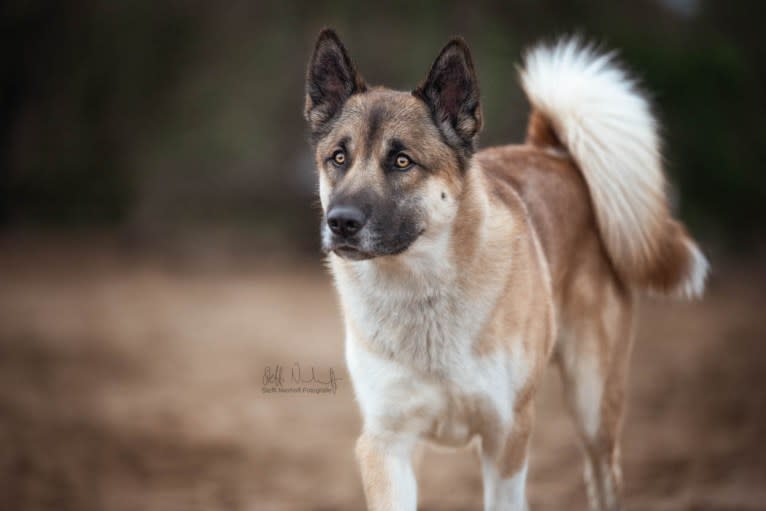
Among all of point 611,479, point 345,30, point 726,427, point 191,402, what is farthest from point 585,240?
point 345,30

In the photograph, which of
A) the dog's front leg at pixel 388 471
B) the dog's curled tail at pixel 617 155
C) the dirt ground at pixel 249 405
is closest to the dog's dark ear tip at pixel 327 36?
the dog's curled tail at pixel 617 155

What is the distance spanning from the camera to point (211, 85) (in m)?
10.6

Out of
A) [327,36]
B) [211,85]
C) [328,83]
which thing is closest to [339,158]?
[328,83]

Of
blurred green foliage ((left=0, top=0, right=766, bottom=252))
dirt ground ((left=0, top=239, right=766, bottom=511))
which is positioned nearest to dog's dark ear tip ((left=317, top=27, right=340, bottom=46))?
dirt ground ((left=0, top=239, right=766, bottom=511))

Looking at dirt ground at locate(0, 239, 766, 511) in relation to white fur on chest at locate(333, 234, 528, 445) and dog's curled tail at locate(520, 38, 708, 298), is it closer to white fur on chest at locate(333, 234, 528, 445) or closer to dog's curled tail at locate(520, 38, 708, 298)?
dog's curled tail at locate(520, 38, 708, 298)

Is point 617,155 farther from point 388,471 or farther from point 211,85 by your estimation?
point 211,85

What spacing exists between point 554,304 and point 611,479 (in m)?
0.91

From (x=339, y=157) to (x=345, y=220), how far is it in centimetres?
40

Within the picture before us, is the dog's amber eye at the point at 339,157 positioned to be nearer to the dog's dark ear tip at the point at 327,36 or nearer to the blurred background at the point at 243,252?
the dog's dark ear tip at the point at 327,36

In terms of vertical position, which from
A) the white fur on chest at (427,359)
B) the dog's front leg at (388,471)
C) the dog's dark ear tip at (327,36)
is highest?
the dog's dark ear tip at (327,36)

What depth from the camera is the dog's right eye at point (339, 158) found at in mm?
2984

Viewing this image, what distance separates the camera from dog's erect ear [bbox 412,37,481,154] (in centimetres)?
302

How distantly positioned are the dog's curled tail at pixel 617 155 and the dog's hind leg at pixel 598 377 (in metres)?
0.23
